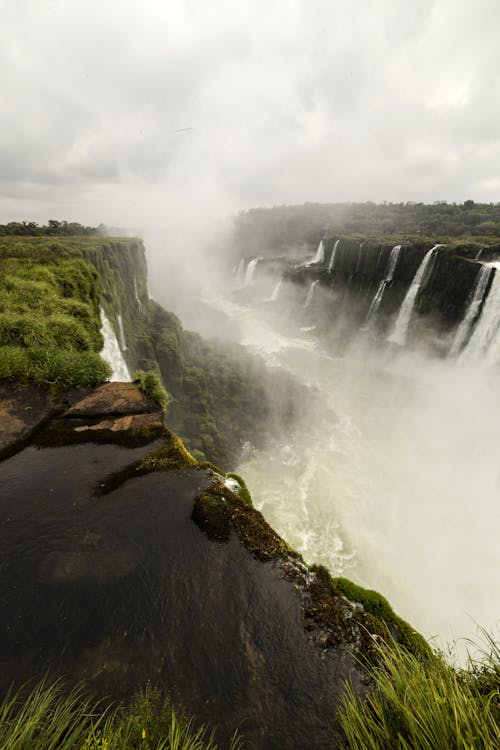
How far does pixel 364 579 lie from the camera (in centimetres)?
1442

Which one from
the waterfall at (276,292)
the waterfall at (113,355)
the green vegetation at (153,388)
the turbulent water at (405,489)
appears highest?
the green vegetation at (153,388)

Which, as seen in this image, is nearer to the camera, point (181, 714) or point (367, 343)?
point (181, 714)

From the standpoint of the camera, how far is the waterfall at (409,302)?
35.3 metres

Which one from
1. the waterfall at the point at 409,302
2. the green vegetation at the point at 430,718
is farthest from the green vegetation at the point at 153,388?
the waterfall at the point at 409,302

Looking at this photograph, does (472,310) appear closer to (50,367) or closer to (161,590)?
(50,367)

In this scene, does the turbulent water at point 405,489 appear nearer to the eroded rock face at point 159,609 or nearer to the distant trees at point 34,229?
the eroded rock face at point 159,609

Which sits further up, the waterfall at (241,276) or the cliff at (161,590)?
the cliff at (161,590)

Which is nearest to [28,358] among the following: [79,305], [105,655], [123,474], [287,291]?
[79,305]

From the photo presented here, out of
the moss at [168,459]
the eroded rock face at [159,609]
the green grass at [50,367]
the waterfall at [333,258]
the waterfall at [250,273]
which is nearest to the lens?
the eroded rock face at [159,609]

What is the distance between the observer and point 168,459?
633cm

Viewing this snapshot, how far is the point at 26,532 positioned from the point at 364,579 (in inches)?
594

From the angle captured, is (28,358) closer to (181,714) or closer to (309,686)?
(181,714)

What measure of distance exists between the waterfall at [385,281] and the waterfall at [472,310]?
11120mm

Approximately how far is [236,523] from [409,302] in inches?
1555
